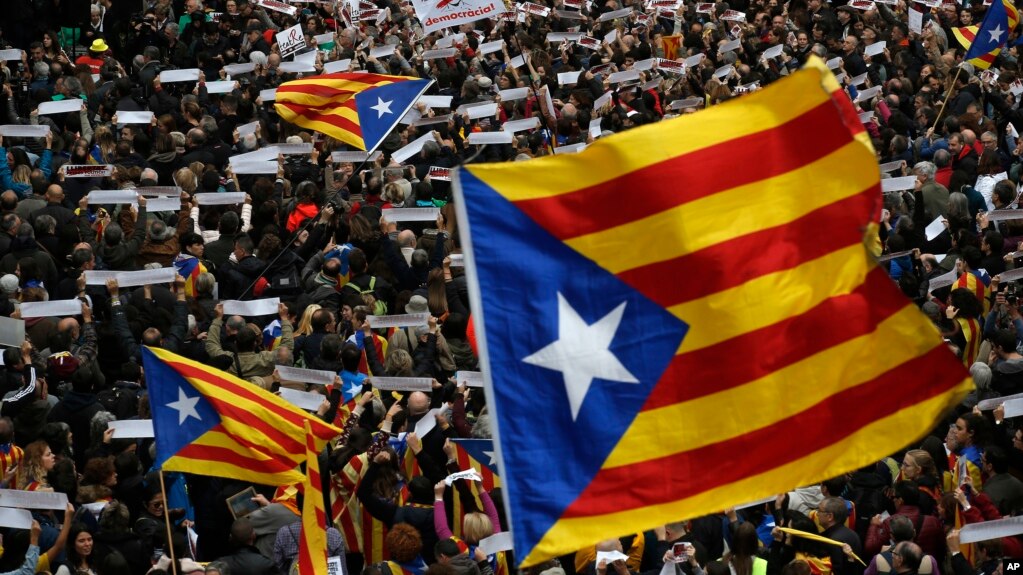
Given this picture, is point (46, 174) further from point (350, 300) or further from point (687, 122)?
point (687, 122)

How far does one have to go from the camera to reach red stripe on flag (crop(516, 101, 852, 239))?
7457mm

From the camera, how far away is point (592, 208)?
24.5ft

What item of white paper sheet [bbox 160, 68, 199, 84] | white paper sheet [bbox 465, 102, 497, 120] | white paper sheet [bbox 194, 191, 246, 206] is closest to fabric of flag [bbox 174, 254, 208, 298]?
white paper sheet [bbox 194, 191, 246, 206]

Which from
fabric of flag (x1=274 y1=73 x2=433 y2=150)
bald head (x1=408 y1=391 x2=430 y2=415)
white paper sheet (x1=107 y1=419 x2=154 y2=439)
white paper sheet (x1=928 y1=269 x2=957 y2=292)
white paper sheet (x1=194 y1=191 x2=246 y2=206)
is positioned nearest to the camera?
white paper sheet (x1=107 y1=419 x2=154 y2=439)

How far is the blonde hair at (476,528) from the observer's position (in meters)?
11.1

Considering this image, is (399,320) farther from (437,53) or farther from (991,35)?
(991,35)

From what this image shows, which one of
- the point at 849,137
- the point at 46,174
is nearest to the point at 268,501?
the point at 849,137

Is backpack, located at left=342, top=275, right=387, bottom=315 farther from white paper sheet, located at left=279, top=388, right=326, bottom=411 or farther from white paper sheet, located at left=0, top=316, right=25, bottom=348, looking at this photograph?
white paper sheet, located at left=0, top=316, right=25, bottom=348

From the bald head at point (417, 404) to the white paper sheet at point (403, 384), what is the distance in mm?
291

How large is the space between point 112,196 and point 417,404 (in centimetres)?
558

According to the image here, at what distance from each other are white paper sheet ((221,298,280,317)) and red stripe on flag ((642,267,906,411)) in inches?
308

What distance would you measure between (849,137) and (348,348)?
21.9 ft

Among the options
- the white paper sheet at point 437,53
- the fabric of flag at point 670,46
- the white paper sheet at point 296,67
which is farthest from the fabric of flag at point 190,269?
the fabric of flag at point 670,46

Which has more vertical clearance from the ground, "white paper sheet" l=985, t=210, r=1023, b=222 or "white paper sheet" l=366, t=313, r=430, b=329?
"white paper sheet" l=366, t=313, r=430, b=329
